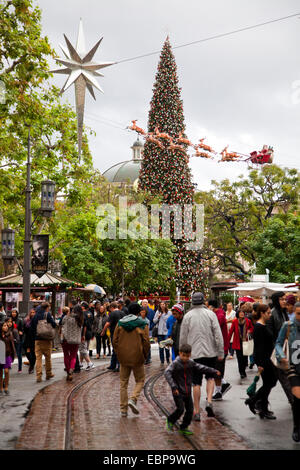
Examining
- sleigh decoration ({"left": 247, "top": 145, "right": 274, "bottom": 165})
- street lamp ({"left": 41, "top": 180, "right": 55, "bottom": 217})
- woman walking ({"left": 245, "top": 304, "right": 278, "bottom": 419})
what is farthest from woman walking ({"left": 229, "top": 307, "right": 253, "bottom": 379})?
sleigh decoration ({"left": 247, "top": 145, "right": 274, "bottom": 165})

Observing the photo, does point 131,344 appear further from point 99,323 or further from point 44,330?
point 99,323

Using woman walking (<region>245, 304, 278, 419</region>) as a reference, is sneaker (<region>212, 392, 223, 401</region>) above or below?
below

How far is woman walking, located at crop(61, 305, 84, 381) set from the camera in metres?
14.7

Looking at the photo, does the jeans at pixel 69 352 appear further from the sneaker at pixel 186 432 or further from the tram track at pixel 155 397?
the sneaker at pixel 186 432

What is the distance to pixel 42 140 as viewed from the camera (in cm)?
3050

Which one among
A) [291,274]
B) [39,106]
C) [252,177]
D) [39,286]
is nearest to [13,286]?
[39,286]

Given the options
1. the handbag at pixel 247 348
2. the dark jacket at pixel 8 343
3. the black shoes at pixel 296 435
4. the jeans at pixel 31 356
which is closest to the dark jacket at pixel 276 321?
the black shoes at pixel 296 435

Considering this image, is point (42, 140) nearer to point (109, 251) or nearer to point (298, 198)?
point (109, 251)

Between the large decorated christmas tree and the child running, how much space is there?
4160 centimetres

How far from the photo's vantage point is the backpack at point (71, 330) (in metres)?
14.7

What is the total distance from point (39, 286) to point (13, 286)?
99 centimetres

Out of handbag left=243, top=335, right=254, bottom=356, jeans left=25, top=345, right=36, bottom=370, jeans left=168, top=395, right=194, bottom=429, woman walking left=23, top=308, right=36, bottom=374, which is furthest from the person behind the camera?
jeans left=25, top=345, right=36, bottom=370

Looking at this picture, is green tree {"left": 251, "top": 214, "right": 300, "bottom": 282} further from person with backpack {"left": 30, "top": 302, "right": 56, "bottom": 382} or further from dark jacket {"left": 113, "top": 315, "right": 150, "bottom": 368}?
dark jacket {"left": 113, "top": 315, "right": 150, "bottom": 368}
